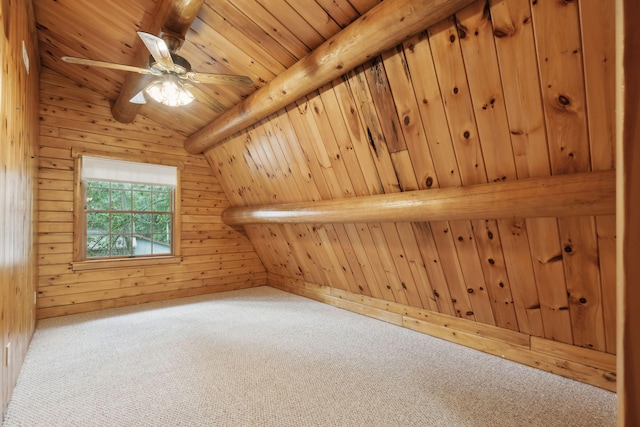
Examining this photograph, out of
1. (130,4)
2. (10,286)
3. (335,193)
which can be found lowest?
(10,286)

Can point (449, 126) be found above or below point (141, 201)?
above

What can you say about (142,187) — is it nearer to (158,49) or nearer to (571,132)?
(158,49)

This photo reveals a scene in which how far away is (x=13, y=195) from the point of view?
1.90 meters

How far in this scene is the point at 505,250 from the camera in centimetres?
211

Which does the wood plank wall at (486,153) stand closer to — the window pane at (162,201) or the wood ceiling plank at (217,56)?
the wood ceiling plank at (217,56)

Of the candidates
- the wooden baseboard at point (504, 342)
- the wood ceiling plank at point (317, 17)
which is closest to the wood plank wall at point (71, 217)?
the wooden baseboard at point (504, 342)

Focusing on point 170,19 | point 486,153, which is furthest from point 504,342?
point 170,19

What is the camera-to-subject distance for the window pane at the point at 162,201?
434 cm

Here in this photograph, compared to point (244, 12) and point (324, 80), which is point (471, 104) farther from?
point (244, 12)

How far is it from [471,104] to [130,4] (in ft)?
8.28

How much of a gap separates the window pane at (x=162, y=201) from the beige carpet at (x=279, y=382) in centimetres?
175

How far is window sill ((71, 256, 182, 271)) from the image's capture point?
3688 mm

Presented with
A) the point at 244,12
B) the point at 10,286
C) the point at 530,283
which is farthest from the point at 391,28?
the point at 10,286

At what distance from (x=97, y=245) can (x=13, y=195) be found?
2.30 m
